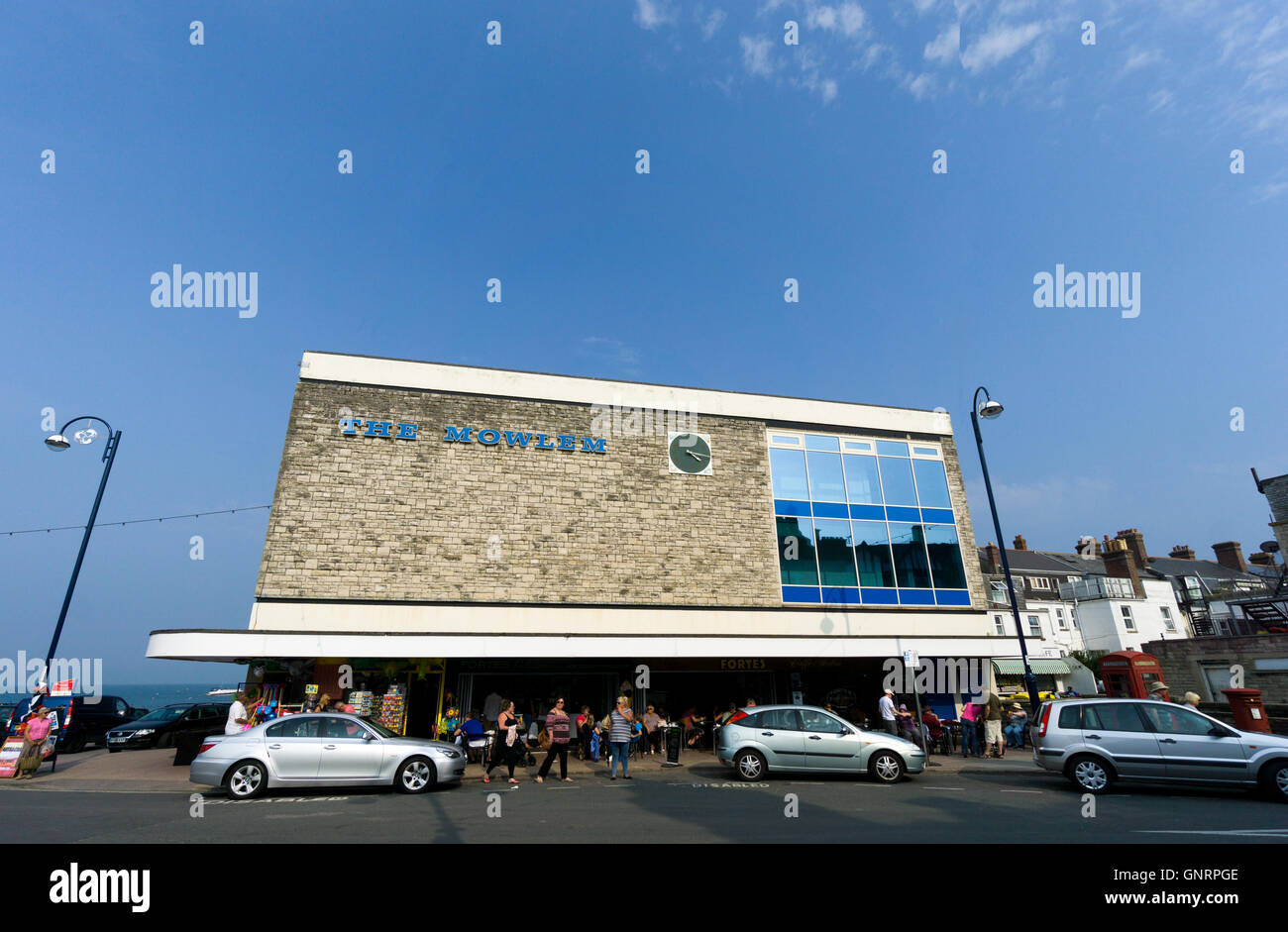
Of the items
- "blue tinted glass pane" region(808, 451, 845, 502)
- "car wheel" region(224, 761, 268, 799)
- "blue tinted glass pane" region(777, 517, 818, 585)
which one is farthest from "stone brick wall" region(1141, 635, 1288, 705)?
"car wheel" region(224, 761, 268, 799)

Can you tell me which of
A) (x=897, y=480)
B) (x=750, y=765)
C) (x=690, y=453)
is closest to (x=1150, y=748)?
(x=750, y=765)

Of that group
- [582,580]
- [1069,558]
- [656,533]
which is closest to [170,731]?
[582,580]

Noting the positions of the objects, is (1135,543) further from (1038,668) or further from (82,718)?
(82,718)

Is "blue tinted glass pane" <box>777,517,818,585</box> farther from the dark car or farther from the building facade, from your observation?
the dark car

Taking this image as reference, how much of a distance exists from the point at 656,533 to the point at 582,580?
2.67 metres

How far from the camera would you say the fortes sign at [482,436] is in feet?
57.1

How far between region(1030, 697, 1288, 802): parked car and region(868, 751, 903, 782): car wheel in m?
2.34

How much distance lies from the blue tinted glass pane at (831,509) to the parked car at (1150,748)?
9.84 m

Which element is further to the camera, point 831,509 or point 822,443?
point 822,443

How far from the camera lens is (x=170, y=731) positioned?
21188 mm

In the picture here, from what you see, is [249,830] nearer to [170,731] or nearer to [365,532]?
[365,532]

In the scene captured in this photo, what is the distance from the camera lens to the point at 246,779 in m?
10.1

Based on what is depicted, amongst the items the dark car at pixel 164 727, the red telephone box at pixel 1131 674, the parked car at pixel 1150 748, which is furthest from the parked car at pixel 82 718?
the red telephone box at pixel 1131 674

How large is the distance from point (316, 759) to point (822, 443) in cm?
1706
